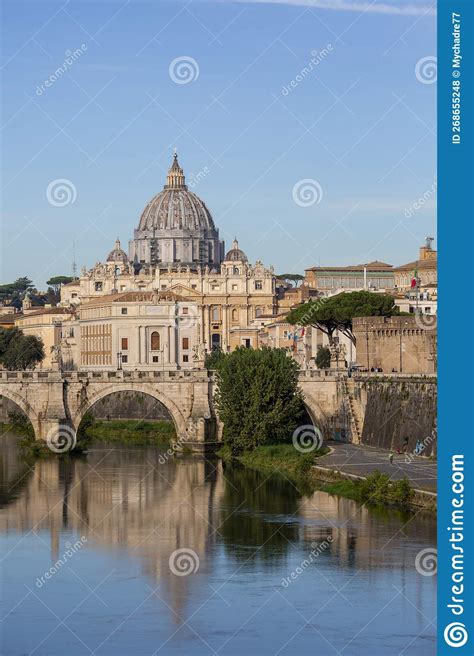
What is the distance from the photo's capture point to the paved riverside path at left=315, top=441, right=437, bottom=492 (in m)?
35.2

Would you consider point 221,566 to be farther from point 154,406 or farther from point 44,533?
point 154,406

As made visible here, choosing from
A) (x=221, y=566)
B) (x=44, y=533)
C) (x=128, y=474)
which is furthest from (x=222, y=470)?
(x=221, y=566)

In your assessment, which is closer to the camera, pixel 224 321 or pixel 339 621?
pixel 339 621

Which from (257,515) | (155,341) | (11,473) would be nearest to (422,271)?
(155,341)

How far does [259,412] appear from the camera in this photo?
4641cm

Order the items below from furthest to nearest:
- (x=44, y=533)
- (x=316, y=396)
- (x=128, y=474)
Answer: (x=316, y=396), (x=128, y=474), (x=44, y=533)

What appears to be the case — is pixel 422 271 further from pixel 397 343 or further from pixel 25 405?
pixel 25 405

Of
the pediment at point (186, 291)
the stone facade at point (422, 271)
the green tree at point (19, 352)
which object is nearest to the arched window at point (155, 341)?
the green tree at point (19, 352)

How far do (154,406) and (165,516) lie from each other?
87.5 feet

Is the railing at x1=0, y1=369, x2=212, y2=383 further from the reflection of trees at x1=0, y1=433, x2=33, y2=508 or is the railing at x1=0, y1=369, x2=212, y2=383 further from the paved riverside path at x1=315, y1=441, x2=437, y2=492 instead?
the paved riverside path at x1=315, y1=441, x2=437, y2=492
